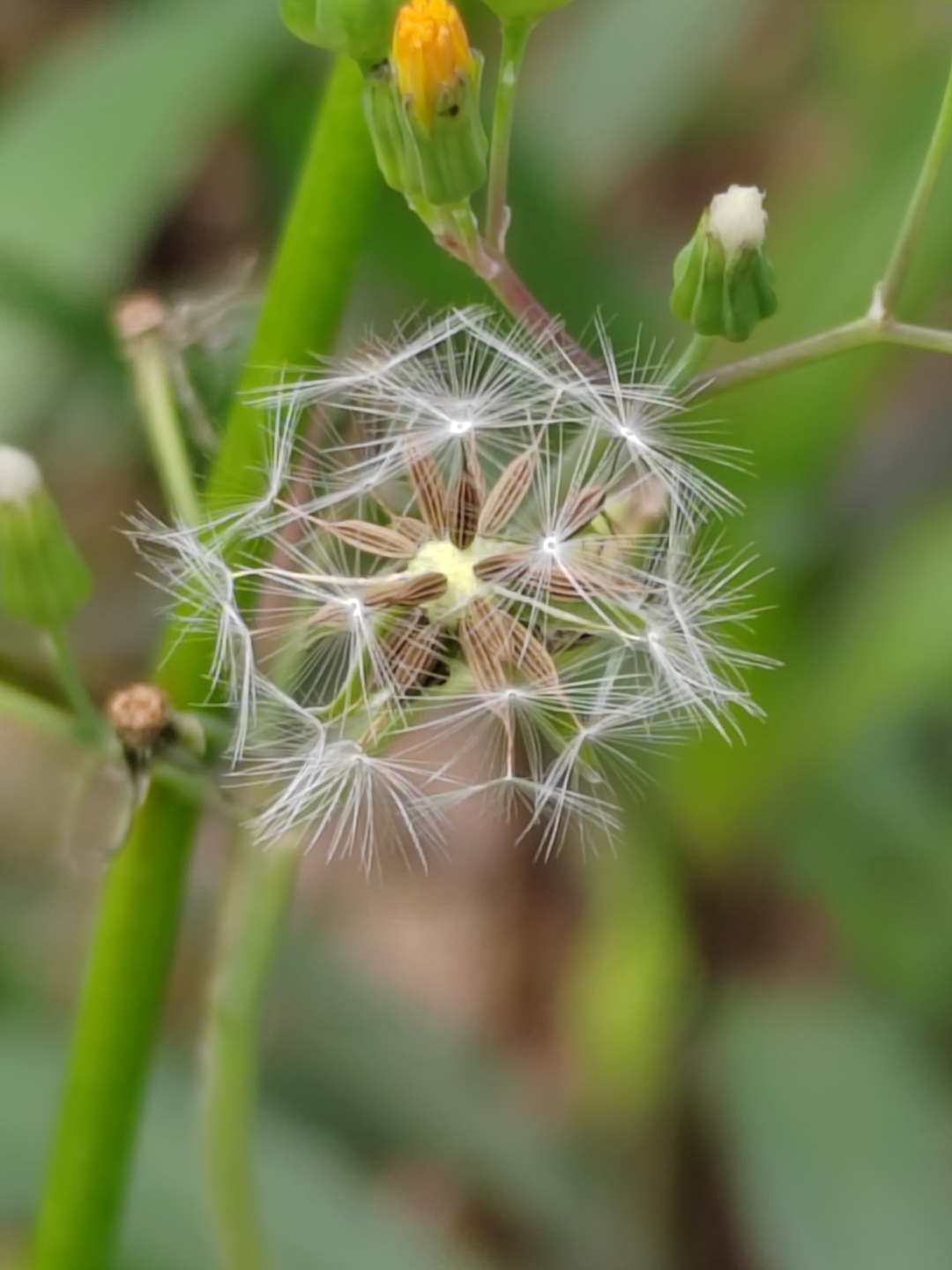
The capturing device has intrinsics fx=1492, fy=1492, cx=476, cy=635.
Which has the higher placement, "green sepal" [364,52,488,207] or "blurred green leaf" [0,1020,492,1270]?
"green sepal" [364,52,488,207]

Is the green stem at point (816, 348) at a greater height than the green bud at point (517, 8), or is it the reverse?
the green bud at point (517, 8)

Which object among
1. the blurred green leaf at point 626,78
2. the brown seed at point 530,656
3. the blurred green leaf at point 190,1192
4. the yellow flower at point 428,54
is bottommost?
the blurred green leaf at point 190,1192

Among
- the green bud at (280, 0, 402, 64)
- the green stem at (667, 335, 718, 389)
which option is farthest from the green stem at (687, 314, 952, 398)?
the green bud at (280, 0, 402, 64)

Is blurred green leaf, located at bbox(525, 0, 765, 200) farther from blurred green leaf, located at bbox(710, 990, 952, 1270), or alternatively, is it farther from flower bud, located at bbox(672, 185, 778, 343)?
flower bud, located at bbox(672, 185, 778, 343)

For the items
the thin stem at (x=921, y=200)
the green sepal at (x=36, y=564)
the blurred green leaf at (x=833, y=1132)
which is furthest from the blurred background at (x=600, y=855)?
the thin stem at (x=921, y=200)

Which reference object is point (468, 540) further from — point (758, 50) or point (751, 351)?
point (758, 50)

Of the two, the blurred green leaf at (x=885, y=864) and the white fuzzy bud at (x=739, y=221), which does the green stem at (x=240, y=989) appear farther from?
the blurred green leaf at (x=885, y=864)

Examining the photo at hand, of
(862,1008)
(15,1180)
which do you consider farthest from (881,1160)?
(15,1180)

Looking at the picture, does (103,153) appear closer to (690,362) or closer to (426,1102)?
(690,362)
